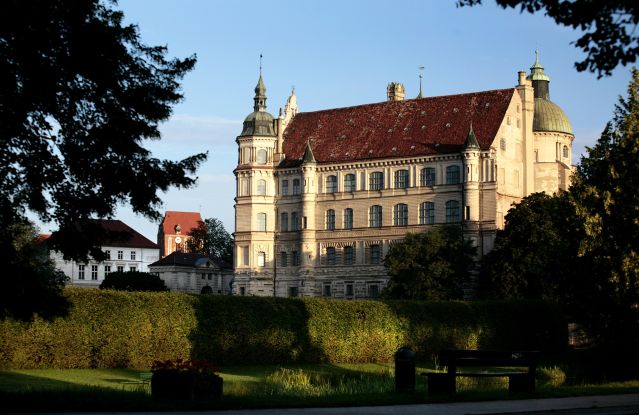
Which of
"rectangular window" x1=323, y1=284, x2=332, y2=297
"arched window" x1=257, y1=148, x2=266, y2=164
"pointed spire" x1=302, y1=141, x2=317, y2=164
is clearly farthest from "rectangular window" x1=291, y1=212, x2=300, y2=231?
"rectangular window" x1=323, y1=284, x2=332, y2=297

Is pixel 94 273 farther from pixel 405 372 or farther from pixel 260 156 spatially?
pixel 405 372

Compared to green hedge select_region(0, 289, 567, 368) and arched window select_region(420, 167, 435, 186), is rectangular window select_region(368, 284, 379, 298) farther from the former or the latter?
green hedge select_region(0, 289, 567, 368)

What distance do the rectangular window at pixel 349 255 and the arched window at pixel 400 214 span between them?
5568 mm

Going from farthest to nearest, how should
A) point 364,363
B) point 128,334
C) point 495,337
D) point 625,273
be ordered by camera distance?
point 495,337 → point 364,363 → point 128,334 → point 625,273

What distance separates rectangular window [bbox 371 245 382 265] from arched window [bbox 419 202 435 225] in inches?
213

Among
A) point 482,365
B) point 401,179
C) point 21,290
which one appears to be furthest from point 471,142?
point 21,290

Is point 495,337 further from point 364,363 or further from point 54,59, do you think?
point 54,59

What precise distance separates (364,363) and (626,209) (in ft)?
64.1

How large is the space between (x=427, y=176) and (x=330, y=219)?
1186 cm

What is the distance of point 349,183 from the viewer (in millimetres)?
121875

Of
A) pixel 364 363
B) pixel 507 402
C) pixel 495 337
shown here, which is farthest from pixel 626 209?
pixel 495 337

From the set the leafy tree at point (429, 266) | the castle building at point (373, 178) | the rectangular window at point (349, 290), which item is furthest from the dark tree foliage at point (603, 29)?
the rectangular window at point (349, 290)

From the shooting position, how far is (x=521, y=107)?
118750 millimetres

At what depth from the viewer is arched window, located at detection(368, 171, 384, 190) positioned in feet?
392
